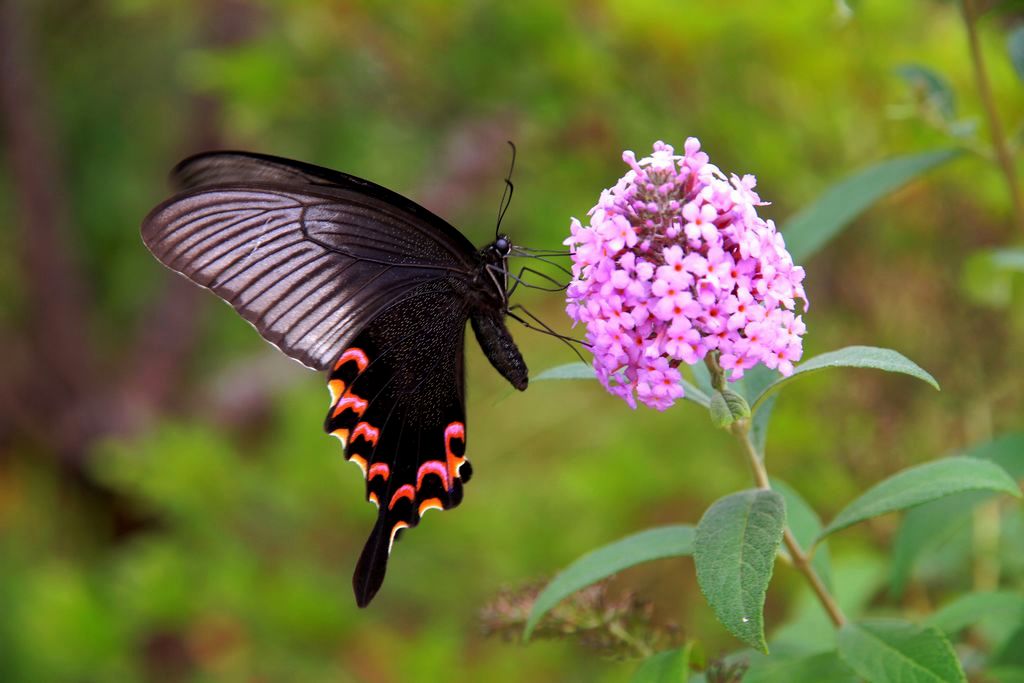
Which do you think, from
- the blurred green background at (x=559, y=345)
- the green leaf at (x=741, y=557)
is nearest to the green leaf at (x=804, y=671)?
the green leaf at (x=741, y=557)

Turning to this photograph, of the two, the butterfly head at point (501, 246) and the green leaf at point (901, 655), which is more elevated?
the butterfly head at point (501, 246)

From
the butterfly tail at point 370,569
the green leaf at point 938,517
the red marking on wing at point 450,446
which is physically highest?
the red marking on wing at point 450,446

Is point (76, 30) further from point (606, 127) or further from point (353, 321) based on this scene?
point (353, 321)

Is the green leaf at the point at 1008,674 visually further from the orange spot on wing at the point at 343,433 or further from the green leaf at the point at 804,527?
the orange spot on wing at the point at 343,433

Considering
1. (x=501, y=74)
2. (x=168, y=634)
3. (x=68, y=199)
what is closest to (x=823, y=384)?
(x=501, y=74)

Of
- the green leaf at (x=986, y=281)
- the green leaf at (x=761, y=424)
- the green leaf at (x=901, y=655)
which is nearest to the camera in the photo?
the green leaf at (x=901, y=655)

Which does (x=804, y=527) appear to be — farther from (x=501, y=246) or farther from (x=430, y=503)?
(x=501, y=246)
